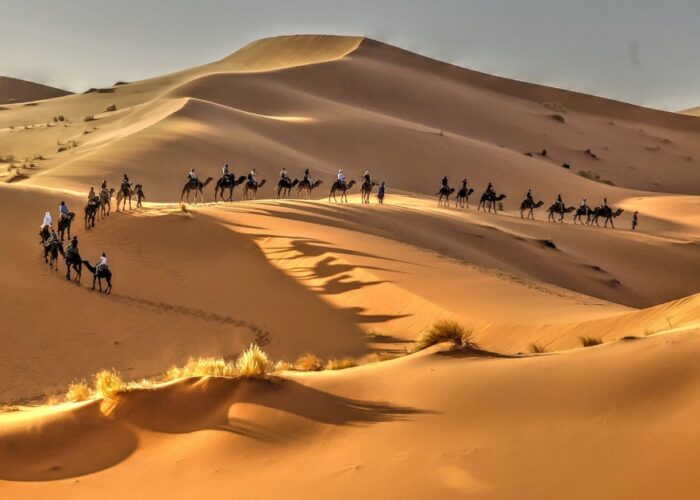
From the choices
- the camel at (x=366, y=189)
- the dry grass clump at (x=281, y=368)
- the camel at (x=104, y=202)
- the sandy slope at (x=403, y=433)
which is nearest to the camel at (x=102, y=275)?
the camel at (x=104, y=202)

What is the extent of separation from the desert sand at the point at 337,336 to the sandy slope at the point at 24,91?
99238 millimetres

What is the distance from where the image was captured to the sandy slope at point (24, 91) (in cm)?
15612

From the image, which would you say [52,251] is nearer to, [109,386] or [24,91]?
[109,386]

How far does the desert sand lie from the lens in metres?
8.59

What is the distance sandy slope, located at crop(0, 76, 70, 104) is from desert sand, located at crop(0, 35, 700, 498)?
99.2 metres

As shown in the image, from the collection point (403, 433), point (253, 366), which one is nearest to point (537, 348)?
point (253, 366)

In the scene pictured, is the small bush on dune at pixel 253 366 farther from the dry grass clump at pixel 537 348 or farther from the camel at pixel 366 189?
the camel at pixel 366 189

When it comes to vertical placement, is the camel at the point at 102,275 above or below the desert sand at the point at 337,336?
below

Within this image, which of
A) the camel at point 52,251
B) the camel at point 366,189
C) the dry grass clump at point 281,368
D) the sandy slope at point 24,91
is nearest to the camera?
the dry grass clump at point 281,368

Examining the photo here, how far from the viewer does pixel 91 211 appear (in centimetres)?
3036

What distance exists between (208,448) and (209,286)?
16008mm

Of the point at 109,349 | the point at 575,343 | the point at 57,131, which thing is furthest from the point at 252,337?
the point at 57,131

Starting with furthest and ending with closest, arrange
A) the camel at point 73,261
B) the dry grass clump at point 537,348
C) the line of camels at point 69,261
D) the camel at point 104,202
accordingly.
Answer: the camel at point 104,202
the camel at point 73,261
the line of camels at point 69,261
the dry grass clump at point 537,348

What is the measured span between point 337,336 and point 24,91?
495 ft
